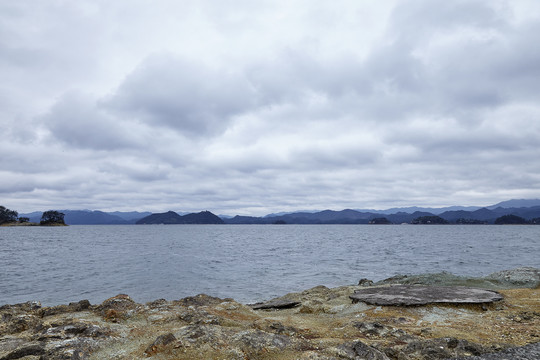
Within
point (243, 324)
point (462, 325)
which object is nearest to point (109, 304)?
point (243, 324)

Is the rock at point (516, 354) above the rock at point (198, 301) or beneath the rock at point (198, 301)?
above

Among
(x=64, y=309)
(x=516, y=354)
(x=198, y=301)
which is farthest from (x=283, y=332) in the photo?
(x=64, y=309)

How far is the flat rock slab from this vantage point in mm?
11977

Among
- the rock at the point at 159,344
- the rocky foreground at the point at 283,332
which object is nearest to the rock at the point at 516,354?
the rocky foreground at the point at 283,332

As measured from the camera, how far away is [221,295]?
74.2ft

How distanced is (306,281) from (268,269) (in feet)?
25.8

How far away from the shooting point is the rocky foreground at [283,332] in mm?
7051

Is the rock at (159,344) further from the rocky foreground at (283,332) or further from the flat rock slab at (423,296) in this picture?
the flat rock slab at (423,296)

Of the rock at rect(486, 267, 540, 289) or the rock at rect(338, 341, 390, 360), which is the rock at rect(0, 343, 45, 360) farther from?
the rock at rect(486, 267, 540, 289)

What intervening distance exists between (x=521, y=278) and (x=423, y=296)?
1075 centimetres

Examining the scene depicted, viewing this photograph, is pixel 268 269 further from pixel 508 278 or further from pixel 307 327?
pixel 307 327

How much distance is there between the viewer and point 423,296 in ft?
41.4

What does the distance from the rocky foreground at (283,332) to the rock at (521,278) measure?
5.47m

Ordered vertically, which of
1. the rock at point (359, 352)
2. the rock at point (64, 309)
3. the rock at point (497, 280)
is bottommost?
the rock at point (497, 280)
